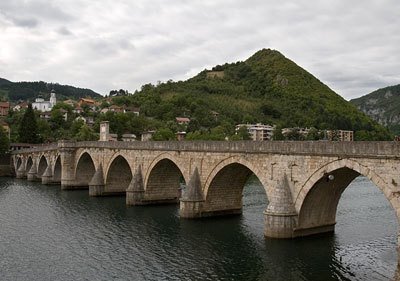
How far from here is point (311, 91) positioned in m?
143

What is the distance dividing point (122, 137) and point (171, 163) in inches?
2240

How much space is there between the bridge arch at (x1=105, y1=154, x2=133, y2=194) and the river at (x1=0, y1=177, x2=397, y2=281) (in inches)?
313

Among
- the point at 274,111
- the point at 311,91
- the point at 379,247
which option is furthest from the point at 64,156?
the point at 311,91

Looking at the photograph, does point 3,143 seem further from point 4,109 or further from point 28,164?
point 4,109

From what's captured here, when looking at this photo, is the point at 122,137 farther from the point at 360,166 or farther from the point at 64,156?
the point at 360,166

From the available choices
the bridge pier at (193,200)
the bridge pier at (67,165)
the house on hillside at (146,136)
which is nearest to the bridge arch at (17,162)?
the house on hillside at (146,136)

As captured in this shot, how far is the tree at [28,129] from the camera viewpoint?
90.2m

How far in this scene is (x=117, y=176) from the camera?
47000mm

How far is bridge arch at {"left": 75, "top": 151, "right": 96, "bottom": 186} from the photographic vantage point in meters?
53.8

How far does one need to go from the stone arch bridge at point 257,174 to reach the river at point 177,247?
49.7 inches

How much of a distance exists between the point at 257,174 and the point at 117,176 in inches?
951

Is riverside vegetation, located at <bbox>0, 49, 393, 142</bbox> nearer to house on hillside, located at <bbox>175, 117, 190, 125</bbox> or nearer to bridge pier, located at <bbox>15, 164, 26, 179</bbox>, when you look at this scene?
house on hillside, located at <bbox>175, 117, 190, 125</bbox>

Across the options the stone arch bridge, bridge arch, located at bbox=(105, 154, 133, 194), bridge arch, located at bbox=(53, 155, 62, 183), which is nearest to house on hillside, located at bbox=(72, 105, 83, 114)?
bridge arch, located at bbox=(53, 155, 62, 183)

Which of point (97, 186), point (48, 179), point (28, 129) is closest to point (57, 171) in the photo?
point (48, 179)
